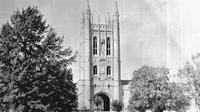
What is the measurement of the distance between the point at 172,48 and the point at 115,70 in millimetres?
46466

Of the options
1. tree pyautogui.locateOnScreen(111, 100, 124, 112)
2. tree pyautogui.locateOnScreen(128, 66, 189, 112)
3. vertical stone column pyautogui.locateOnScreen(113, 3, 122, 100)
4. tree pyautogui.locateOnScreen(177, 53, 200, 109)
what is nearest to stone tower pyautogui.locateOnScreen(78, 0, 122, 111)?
vertical stone column pyautogui.locateOnScreen(113, 3, 122, 100)

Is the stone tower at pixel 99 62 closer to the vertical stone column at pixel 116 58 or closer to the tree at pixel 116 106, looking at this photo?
the vertical stone column at pixel 116 58

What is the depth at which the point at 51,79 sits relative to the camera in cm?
2431

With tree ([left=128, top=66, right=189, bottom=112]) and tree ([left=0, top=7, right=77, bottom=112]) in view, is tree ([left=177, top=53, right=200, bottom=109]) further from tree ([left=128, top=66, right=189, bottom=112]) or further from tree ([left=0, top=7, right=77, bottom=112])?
tree ([left=128, top=66, right=189, bottom=112])

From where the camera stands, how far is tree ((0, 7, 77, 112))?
23.3 m

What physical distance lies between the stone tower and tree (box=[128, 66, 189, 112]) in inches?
1021

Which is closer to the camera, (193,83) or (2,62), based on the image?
(2,62)

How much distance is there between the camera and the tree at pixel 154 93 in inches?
1709

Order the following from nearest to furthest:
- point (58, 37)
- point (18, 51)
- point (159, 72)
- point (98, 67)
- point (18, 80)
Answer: point (18, 80) < point (18, 51) < point (58, 37) < point (159, 72) < point (98, 67)

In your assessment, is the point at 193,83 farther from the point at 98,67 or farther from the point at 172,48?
the point at 98,67

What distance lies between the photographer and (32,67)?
24516 millimetres

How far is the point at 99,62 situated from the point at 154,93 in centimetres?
3202

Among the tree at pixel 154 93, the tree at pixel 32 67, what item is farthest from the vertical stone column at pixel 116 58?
the tree at pixel 32 67

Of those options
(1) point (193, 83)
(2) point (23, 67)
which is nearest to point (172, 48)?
(1) point (193, 83)
